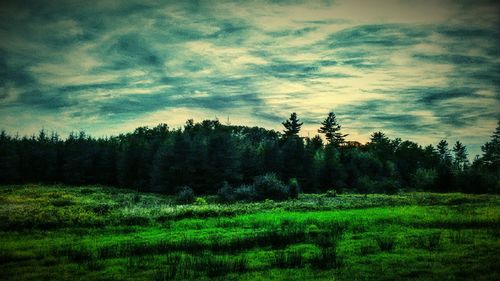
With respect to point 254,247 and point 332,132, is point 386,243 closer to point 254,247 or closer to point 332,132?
point 254,247

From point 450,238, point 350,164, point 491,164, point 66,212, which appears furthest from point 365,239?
point 491,164

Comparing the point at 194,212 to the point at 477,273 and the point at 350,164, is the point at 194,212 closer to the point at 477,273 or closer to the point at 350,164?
the point at 477,273

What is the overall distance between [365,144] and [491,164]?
47951 mm

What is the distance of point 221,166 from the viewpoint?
83375 mm

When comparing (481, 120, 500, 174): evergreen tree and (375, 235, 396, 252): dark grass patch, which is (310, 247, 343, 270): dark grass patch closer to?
(375, 235, 396, 252): dark grass patch

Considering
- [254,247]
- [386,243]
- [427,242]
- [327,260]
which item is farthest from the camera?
[254,247]

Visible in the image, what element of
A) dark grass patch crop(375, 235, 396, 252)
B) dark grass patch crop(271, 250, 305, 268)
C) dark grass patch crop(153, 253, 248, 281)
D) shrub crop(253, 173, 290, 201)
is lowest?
dark grass patch crop(153, 253, 248, 281)

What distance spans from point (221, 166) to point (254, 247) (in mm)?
60445

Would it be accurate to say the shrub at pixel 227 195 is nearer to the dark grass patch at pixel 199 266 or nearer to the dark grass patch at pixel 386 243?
the dark grass patch at pixel 386 243

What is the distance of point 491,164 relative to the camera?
112 metres

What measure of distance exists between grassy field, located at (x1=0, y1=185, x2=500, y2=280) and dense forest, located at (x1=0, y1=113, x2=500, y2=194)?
39749 millimetres

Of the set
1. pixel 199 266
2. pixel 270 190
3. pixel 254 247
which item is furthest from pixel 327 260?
pixel 270 190

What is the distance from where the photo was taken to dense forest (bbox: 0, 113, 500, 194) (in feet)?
271

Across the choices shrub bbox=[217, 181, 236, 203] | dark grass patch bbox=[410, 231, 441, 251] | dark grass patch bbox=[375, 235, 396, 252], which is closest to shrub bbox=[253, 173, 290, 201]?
shrub bbox=[217, 181, 236, 203]
